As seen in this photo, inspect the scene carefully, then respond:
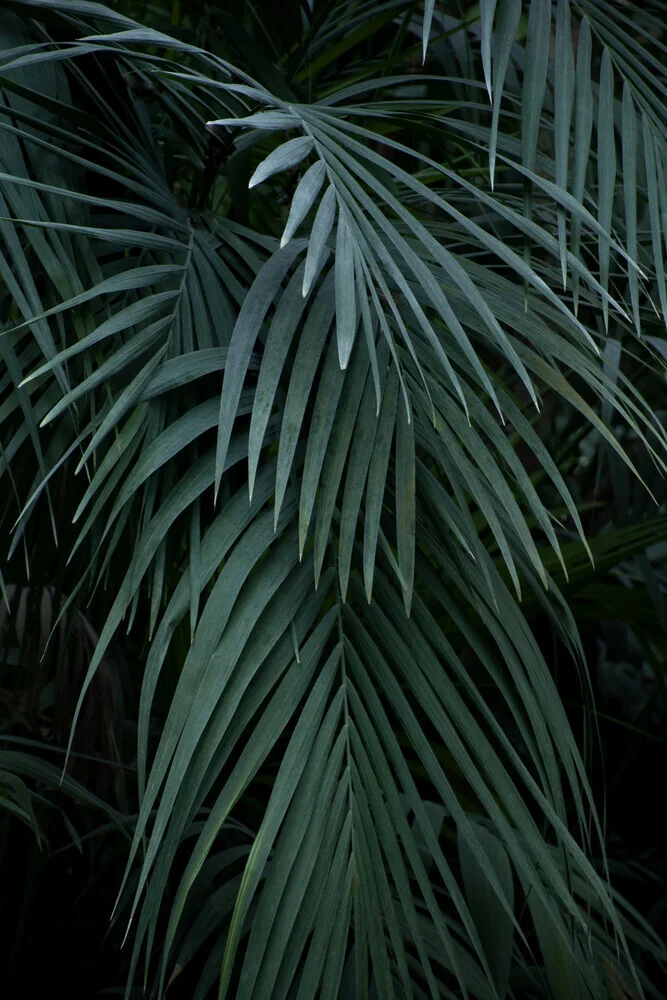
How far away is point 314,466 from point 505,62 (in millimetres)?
261

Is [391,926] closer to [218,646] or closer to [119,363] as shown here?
[218,646]

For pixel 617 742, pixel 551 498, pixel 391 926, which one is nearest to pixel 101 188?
pixel 391 926

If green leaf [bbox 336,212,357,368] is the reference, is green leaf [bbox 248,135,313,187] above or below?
above

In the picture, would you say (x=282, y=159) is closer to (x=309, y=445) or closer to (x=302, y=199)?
(x=302, y=199)

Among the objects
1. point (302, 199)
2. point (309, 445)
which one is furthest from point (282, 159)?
point (309, 445)

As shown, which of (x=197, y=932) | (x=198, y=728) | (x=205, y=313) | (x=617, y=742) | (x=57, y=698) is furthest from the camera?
(x=617, y=742)

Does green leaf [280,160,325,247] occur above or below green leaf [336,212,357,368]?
above

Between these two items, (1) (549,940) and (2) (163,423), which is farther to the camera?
(1) (549,940)

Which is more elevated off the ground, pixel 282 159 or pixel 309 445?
pixel 282 159

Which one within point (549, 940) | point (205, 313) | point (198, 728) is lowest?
point (549, 940)

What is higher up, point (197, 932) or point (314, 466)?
point (314, 466)

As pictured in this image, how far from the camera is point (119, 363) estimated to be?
48cm

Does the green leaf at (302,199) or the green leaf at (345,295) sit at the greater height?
the green leaf at (302,199)

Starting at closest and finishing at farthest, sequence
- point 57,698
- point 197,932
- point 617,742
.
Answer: point 197,932 → point 57,698 → point 617,742
